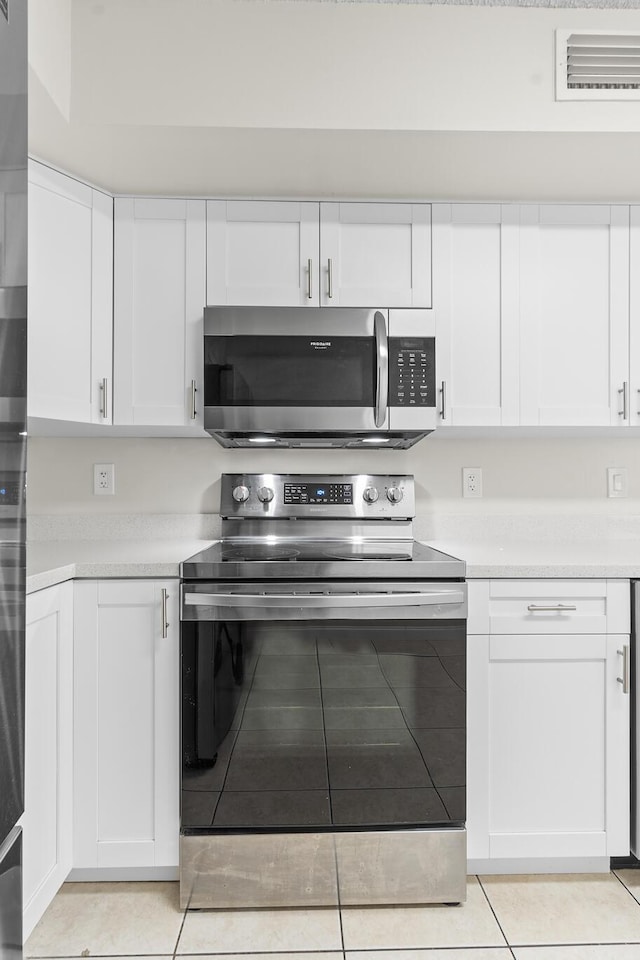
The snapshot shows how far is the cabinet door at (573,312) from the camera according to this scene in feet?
6.97

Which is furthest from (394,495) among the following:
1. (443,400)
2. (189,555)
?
(189,555)

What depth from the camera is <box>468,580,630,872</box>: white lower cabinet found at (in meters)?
1.79

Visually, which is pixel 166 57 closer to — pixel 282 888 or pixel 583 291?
A: pixel 583 291

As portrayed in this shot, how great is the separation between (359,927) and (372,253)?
6.43 feet

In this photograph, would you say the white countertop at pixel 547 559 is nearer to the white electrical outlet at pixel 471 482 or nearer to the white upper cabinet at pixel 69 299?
A: the white electrical outlet at pixel 471 482

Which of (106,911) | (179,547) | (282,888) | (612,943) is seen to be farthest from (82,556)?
(612,943)

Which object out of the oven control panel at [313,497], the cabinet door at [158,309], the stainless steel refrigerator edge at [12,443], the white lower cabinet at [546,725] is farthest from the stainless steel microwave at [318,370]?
the stainless steel refrigerator edge at [12,443]

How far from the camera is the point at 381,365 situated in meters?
2.01

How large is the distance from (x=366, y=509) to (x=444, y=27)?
1.47 metres

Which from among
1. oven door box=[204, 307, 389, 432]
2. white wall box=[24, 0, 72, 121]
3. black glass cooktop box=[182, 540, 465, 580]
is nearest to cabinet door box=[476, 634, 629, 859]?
black glass cooktop box=[182, 540, 465, 580]

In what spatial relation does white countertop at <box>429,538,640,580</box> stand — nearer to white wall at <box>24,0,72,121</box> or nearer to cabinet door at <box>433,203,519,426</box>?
cabinet door at <box>433,203,519,426</box>

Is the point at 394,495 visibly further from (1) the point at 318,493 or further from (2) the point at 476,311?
(2) the point at 476,311

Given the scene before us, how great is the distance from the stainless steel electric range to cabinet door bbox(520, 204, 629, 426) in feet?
2.56

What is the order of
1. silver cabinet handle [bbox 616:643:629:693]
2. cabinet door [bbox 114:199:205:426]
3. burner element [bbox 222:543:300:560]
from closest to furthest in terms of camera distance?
silver cabinet handle [bbox 616:643:629:693] → burner element [bbox 222:543:300:560] → cabinet door [bbox 114:199:205:426]
